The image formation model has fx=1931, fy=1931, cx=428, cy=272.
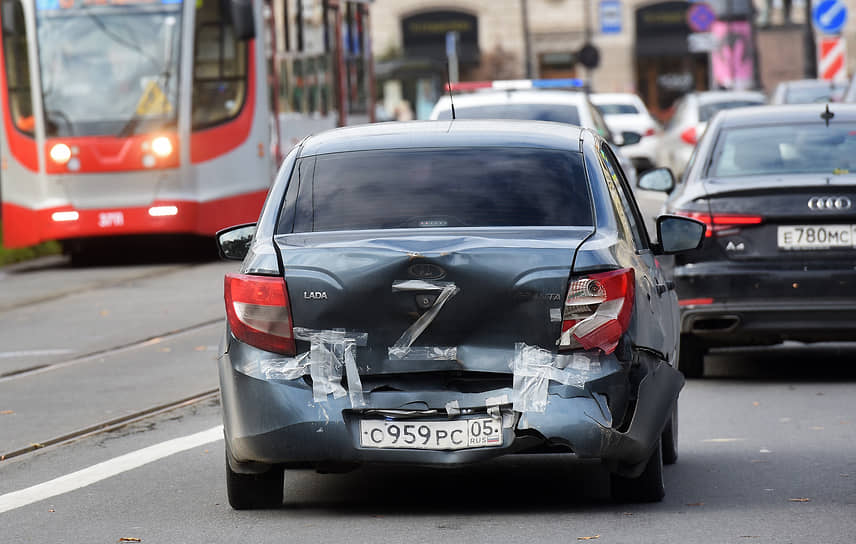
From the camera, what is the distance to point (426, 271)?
20.9ft

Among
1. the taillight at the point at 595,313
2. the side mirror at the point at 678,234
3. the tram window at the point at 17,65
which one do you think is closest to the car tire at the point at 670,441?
the side mirror at the point at 678,234

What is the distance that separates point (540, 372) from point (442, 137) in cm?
123

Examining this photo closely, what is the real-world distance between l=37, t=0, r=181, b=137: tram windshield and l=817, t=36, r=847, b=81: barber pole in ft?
44.4

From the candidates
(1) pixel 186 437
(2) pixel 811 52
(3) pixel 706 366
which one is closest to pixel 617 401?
(1) pixel 186 437

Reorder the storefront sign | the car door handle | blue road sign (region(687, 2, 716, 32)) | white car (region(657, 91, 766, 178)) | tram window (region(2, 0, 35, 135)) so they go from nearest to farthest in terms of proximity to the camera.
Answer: the car door handle → tram window (region(2, 0, 35, 135)) → white car (region(657, 91, 766, 178)) → blue road sign (region(687, 2, 716, 32)) → the storefront sign

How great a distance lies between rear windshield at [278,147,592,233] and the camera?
6.76 meters

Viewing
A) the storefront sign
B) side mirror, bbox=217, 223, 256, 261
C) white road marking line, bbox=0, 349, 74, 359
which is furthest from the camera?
the storefront sign

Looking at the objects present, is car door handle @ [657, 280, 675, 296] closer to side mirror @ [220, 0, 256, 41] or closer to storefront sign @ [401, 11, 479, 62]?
side mirror @ [220, 0, 256, 41]

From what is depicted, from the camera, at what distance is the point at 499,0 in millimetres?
72188

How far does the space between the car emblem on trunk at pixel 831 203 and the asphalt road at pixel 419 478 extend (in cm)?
99

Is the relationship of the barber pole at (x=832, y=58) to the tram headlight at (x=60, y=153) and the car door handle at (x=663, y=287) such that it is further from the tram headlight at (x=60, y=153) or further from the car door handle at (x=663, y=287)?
the car door handle at (x=663, y=287)

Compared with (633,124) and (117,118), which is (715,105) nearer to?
(633,124)

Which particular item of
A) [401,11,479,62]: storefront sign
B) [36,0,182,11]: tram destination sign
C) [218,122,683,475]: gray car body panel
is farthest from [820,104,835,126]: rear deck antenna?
[401,11,479,62]: storefront sign

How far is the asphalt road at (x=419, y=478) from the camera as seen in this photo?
6.52 meters
